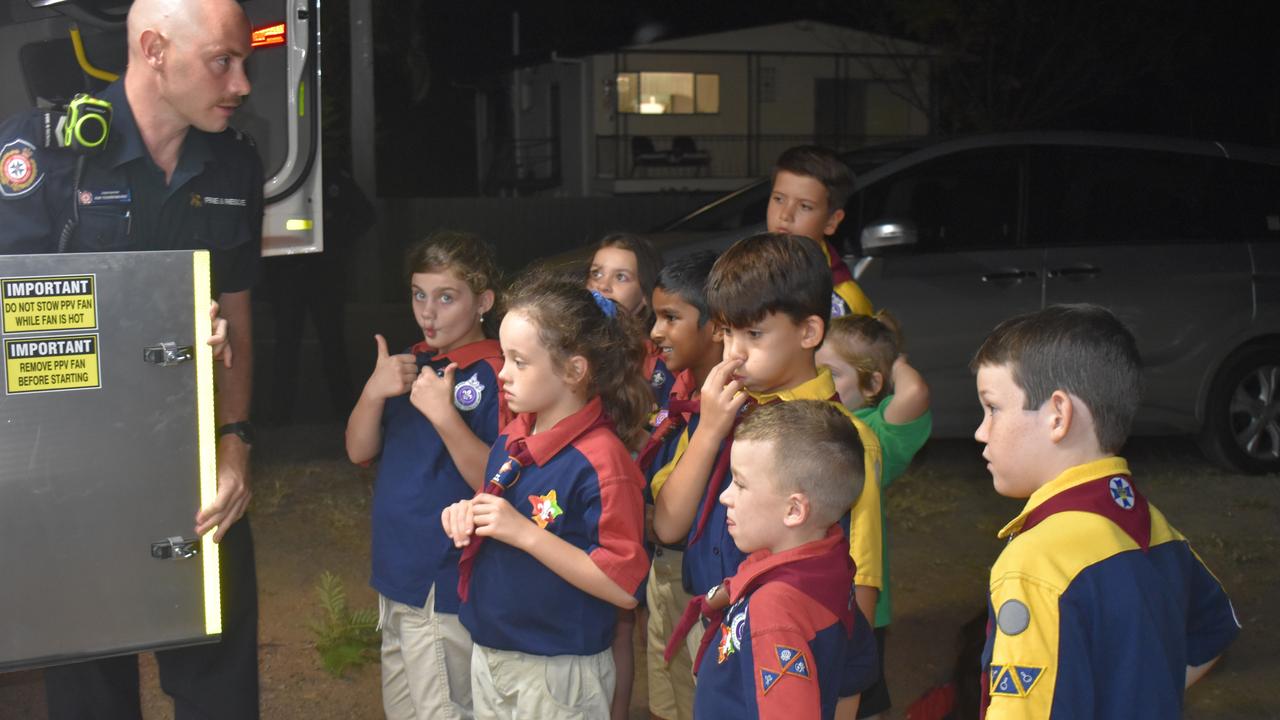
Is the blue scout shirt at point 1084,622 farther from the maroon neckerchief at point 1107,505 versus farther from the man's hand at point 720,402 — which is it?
the man's hand at point 720,402

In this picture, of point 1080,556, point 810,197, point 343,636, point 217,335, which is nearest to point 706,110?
point 343,636

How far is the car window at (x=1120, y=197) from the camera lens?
739 centimetres

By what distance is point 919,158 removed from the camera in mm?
7230

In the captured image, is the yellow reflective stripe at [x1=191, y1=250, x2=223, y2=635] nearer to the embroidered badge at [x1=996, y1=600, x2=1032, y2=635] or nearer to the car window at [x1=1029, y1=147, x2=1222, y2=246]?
the embroidered badge at [x1=996, y1=600, x2=1032, y2=635]

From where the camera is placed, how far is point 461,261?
3666 mm

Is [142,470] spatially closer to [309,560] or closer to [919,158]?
[309,560]

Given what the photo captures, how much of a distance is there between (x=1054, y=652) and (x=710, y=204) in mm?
5654

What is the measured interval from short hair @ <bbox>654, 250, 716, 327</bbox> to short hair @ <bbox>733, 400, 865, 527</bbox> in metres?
0.93

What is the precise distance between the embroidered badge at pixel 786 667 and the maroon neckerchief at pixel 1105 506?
323mm

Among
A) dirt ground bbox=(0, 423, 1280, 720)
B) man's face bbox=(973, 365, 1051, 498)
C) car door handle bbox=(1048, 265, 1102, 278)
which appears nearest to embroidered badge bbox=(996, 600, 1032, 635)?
man's face bbox=(973, 365, 1051, 498)

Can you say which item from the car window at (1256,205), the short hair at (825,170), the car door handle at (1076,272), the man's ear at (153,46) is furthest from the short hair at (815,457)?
the car window at (1256,205)

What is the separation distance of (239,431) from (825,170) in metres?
2.04

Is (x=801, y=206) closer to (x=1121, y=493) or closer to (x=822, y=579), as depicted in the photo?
(x=822, y=579)

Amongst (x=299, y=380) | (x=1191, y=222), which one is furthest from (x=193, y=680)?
(x=299, y=380)
